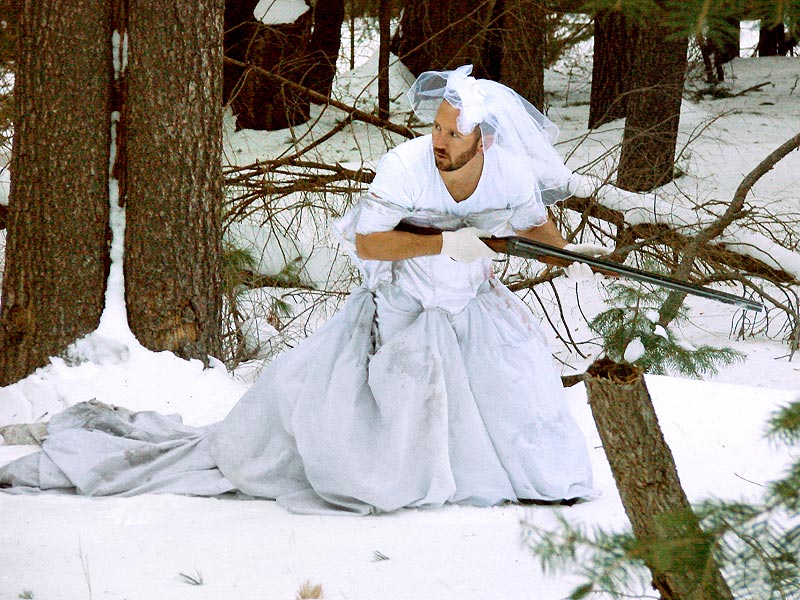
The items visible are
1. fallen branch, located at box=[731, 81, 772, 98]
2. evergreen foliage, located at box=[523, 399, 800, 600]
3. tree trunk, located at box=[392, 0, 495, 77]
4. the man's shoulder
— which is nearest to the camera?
evergreen foliage, located at box=[523, 399, 800, 600]

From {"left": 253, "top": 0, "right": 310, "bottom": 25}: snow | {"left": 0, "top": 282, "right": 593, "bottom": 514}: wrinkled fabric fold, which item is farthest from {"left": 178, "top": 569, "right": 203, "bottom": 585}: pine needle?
{"left": 253, "top": 0, "right": 310, "bottom": 25}: snow

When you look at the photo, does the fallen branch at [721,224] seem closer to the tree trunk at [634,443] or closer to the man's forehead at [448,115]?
the man's forehead at [448,115]

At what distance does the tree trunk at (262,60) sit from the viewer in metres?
7.05

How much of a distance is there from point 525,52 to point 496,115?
4.35 meters

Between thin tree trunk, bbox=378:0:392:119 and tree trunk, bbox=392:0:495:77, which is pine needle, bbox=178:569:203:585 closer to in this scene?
thin tree trunk, bbox=378:0:392:119

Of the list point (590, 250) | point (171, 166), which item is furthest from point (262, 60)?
point (590, 250)

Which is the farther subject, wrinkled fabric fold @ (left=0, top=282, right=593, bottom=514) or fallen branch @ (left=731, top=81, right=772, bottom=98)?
fallen branch @ (left=731, top=81, right=772, bottom=98)

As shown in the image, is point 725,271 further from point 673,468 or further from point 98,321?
point 673,468

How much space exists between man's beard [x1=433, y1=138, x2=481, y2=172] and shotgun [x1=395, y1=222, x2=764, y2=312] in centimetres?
19

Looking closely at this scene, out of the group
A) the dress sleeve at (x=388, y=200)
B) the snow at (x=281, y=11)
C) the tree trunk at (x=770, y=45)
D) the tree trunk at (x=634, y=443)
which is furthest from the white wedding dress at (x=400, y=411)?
the tree trunk at (x=770, y=45)

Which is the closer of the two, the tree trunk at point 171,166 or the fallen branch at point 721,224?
the tree trunk at point 171,166

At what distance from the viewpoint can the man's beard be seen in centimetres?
307

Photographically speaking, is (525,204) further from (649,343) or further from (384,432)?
(649,343)

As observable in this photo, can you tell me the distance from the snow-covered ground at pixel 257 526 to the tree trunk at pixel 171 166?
161mm
